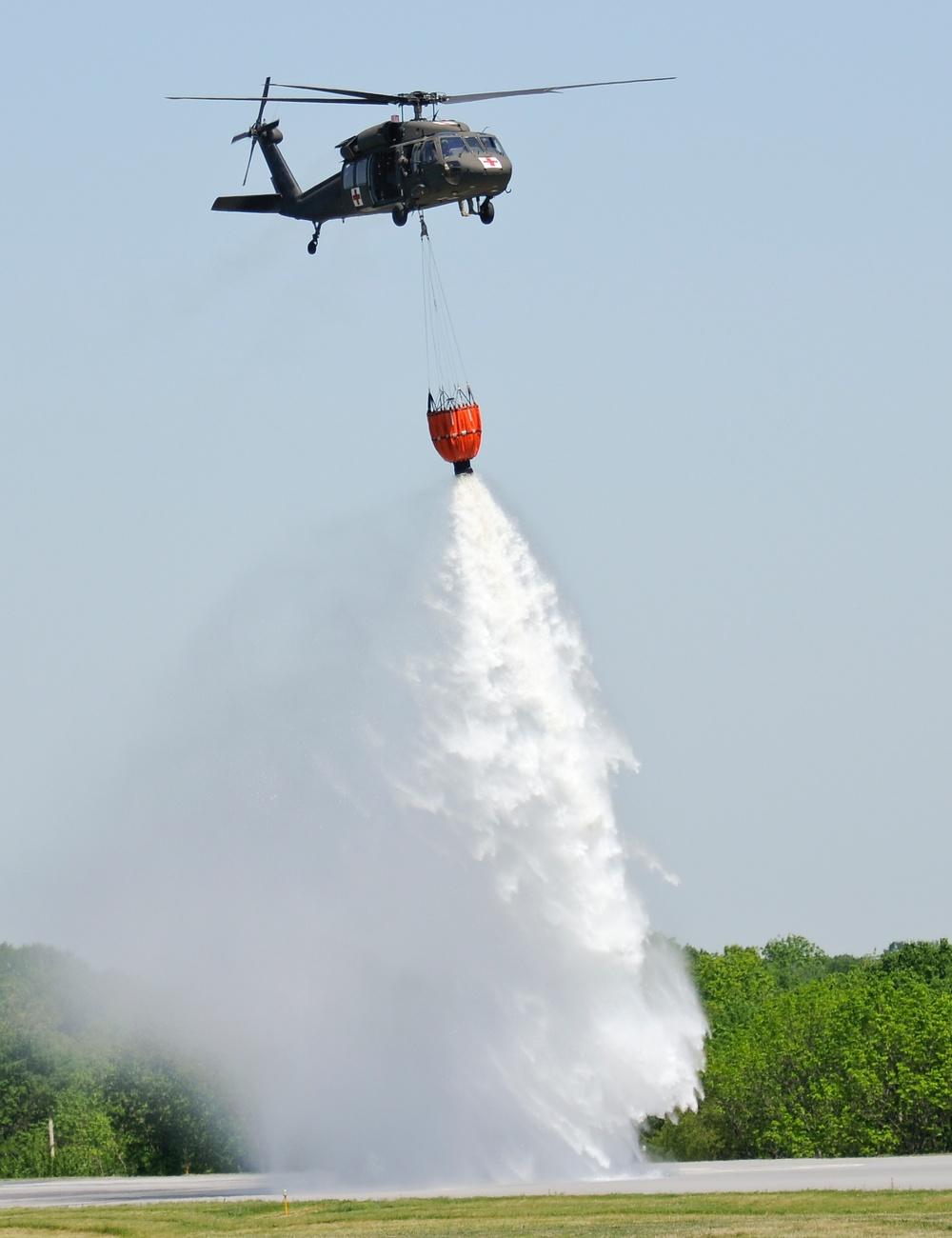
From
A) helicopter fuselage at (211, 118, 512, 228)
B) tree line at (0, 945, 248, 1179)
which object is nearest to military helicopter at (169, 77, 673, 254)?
helicopter fuselage at (211, 118, 512, 228)

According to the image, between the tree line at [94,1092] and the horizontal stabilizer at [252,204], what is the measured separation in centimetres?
3635

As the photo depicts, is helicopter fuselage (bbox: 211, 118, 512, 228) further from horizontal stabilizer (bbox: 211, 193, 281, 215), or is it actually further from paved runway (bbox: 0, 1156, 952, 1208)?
paved runway (bbox: 0, 1156, 952, 1208)

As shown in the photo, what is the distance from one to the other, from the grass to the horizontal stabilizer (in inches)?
1150

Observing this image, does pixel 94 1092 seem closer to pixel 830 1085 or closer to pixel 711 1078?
pixel 711 1078

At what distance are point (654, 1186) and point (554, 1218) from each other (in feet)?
21.5

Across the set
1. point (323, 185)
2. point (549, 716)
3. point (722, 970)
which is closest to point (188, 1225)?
point (549, 716)

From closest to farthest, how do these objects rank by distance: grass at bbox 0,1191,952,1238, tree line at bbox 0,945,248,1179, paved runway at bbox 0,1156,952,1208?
1. grass at bbox 0,1191,952,1238
2. paved runway at bbox 0,1156,952,1208
3. tree line at bbox 0,945,248,1179

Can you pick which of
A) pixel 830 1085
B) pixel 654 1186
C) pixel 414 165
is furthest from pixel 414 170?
pixel 830 1085

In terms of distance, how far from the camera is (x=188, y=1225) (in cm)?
4612

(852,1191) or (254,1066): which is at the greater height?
(254,1066)

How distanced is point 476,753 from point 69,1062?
189 ft

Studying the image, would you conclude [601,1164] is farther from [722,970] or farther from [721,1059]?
[722,970]

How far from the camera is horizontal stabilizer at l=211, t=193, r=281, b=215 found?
61.8 meters

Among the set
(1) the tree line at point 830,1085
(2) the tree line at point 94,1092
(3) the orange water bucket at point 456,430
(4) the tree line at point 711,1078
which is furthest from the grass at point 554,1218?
(2) the tree line at point 94,1092
